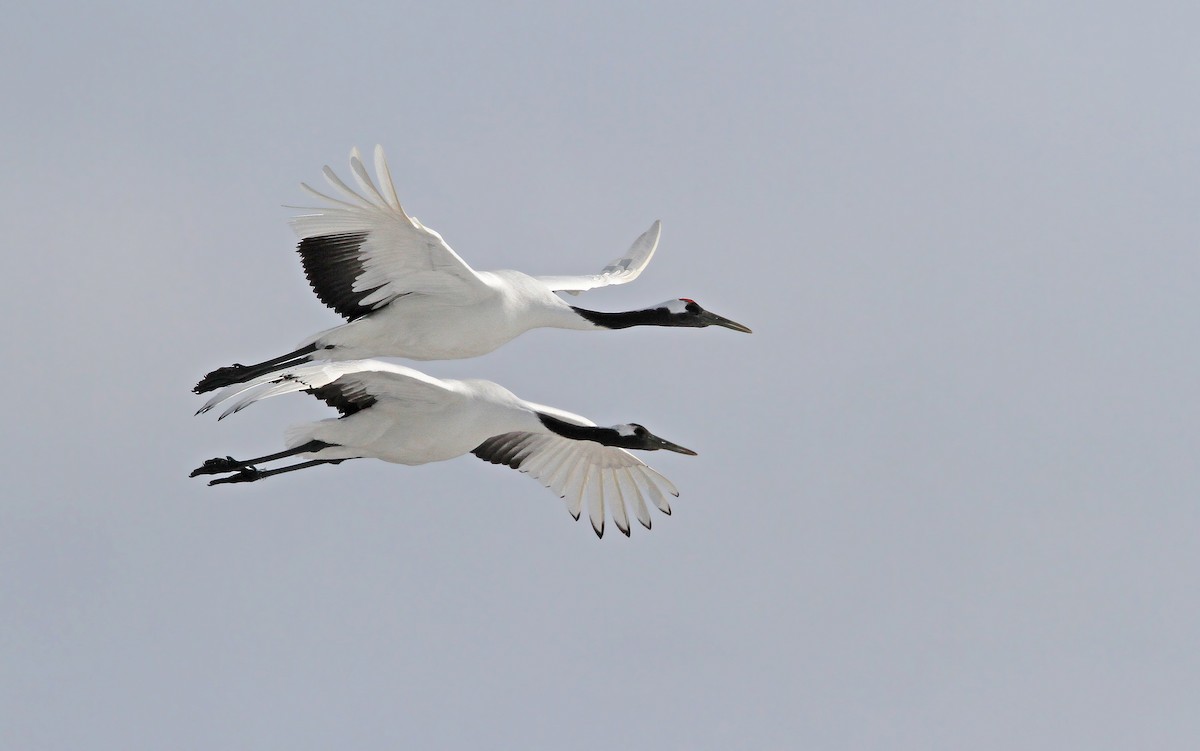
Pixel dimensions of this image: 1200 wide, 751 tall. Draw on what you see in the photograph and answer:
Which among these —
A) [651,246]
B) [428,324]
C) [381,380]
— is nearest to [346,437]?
[381,380]

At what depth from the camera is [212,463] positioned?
24734 millimetres

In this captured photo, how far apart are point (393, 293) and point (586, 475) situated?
494cm

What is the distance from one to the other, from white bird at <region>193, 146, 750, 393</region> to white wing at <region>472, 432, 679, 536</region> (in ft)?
10.7

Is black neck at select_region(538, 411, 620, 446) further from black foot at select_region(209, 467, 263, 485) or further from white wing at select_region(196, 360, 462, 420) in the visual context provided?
black foot at select_region(209, 467, 263, 485)

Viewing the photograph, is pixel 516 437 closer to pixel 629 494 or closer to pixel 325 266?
pixel 629 494

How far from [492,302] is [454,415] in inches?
79.7

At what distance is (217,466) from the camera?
24719 millimetres

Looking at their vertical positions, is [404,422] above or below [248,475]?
above

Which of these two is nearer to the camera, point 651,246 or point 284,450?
point 284,450

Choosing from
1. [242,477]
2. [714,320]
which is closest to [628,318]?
[714,320]

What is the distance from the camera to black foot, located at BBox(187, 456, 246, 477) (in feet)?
81.0

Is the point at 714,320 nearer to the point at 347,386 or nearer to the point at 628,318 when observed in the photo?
the point at 628,318

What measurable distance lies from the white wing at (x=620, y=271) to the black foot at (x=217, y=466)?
3838 millimetres

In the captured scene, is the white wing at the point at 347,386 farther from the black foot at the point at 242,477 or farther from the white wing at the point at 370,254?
the black foot at the point at 242,477
